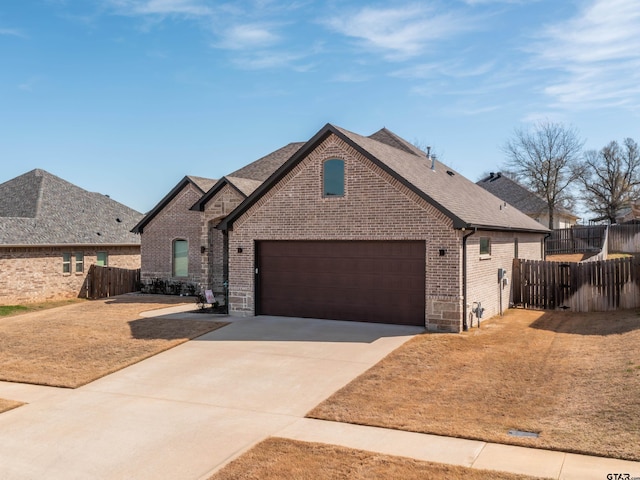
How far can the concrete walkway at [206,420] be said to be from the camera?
23.7ft

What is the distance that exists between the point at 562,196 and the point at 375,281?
4036 cm

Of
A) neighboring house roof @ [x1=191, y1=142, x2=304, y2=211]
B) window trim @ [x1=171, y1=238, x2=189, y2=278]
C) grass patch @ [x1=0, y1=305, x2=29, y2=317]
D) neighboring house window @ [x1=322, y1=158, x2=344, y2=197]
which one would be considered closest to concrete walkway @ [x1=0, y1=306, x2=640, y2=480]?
neighboring house window @ [x1=322, y1=158, x2=344, y2=197]

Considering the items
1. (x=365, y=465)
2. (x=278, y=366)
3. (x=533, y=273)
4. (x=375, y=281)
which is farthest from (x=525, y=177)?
(x=365, y=465)

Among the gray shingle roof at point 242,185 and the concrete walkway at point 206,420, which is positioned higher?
the gray shingle roof at point 242,185

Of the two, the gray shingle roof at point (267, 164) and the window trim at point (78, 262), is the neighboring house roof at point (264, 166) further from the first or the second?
the window trim at point (78, 262)

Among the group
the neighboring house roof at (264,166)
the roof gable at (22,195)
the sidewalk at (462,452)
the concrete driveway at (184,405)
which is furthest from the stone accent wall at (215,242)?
the sidewalk at (462,452)

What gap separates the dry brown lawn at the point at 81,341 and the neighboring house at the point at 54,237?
6.87m

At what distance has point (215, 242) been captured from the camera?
2347cm

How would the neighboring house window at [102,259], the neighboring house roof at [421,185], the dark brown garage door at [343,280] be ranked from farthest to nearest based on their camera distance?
the neighboring house window at [102,259]
the dark brown garage door at [343,280]
the neighboring house roof at [421,185]

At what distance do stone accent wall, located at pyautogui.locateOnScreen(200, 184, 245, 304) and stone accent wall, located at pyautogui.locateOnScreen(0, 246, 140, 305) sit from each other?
964 centimetres

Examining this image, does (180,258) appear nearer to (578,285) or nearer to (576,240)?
(578,285)

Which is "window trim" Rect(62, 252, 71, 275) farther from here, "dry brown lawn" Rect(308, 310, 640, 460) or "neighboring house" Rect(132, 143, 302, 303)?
"dry brown lawn" Rect(308, 310, 640, 460)

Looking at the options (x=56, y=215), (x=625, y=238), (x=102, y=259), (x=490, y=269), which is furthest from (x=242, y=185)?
(x=625, y=238)

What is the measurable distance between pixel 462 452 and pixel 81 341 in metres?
11.5
